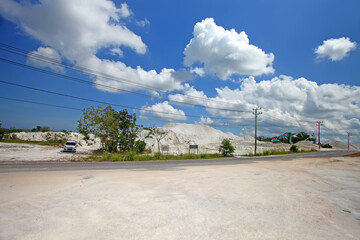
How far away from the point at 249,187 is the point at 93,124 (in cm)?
2851

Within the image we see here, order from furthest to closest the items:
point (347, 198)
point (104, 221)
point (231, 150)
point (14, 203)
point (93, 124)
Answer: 1. point (231, 150)
2. point (93, 124)
3. point (347, 198)
4. point (14, 203)
5. point (104, 221)

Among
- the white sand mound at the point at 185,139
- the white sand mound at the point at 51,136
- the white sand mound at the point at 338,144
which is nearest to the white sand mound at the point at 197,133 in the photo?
the white sand mound at the point at 185,139

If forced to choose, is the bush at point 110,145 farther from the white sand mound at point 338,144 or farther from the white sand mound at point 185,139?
the white sand mound at point 338,144

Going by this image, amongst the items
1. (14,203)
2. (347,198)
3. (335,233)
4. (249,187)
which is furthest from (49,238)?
(347,198)

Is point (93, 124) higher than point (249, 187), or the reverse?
point (93, 124)

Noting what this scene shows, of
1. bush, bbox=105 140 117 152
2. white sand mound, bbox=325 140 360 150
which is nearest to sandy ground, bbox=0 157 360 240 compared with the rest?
bush, bbox=105 140 117 152

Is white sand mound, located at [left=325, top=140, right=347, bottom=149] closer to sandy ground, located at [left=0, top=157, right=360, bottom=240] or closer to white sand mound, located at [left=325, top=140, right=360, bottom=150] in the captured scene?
white sand mound, located at [left=325, top=140, right=360, bottom=150]

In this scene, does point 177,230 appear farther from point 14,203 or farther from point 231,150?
point 231,150

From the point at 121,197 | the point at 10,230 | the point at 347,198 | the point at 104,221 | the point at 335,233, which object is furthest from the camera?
the point at 347,198

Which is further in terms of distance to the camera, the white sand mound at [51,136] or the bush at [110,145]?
the white sand mound at [51,136]

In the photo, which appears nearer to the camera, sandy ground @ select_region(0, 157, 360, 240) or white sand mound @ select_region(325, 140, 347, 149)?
sandy ground @ select_region(0, 157, 360, 240)

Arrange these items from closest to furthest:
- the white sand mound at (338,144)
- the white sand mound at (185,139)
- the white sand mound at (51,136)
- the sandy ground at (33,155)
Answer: the sandy ground at (33,155) → the white sand mound at (185,139) → the white sand mound at (51,136) → the white sand mound at (338,144)

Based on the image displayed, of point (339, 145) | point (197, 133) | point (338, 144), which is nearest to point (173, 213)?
point (197, 133)

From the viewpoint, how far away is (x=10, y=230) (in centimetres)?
429
